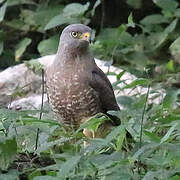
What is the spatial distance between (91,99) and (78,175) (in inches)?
81.9

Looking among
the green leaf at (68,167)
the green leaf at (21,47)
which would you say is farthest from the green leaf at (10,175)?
the green leaf at (21,47)

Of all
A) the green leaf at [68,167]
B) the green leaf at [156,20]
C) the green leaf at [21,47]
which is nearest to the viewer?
the green leaf at [68,167]

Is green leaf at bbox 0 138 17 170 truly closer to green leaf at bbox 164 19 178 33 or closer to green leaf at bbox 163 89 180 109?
green leaf at bbox 163 89 180 109

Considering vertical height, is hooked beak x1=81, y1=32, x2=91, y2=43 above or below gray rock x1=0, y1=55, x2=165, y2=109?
above

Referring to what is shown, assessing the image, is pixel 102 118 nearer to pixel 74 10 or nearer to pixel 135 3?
pixel 74 10

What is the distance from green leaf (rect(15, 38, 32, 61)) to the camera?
26.4 feet

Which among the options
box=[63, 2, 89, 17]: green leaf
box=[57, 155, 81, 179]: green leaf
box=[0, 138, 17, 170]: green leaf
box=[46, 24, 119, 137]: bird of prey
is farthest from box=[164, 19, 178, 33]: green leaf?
box=[57, 155, 81, 179]: green leaf

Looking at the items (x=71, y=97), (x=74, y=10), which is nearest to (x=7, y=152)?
(x=71, y=97)

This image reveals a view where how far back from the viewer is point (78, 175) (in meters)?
A: 3.01

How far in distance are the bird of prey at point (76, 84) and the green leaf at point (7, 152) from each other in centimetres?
172

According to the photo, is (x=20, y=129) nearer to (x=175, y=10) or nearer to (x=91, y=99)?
(x=91, y=99)

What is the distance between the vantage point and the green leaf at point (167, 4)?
24.1 feet

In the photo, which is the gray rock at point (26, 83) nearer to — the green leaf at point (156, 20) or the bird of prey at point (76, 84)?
the green leaf at point (156, 20)

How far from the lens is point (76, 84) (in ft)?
16.5
